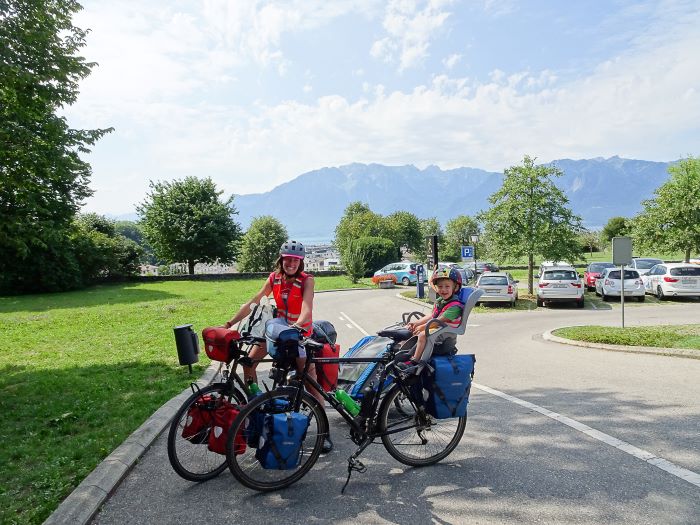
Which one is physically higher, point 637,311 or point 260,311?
point 260,311

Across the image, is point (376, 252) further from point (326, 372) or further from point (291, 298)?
point (326, 372)

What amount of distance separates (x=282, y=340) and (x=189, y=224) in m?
44.9

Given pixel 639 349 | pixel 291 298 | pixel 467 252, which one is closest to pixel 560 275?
pixel 467 252

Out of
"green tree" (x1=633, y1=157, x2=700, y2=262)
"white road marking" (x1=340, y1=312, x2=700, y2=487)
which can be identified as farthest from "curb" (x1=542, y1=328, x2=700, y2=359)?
"green tree" (x1=633, y1=157, x2=700, y2=262)

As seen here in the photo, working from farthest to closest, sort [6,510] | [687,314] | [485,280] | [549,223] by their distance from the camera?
[549,223], [485,280], [687,314], [6,510]

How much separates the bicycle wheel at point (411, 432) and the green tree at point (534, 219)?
21.0 metres

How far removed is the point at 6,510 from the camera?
145 inches

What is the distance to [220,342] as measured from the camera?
420 centimetres

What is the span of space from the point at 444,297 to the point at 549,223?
21382mm

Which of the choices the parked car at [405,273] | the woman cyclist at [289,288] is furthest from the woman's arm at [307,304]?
the parked car at [405,273]

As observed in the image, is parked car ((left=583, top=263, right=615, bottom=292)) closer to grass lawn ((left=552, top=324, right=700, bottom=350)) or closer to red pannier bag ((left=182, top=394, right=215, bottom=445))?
grass lawn ((left=552, top=324, right=700, bottom=350))

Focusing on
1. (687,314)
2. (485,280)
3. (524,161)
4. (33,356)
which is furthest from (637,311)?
(33,356)

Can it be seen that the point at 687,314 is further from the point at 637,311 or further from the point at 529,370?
the point at 529,370

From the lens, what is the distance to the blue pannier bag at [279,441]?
3.84 meters
